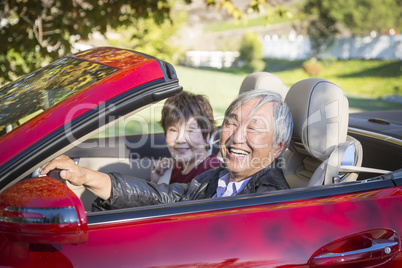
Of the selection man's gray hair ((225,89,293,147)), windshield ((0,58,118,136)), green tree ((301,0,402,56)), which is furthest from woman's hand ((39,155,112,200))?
green tree ((301,0,402,56))

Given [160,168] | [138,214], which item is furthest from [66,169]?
[160,168]

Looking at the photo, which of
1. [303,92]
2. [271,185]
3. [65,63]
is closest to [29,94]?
[65,63]

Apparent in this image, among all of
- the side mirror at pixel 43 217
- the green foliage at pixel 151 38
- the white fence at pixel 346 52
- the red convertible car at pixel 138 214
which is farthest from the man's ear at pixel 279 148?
the white fence at pixel 346 52

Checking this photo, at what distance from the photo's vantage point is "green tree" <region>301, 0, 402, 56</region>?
39.0 meters

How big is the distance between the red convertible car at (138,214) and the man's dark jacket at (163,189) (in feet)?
1.17

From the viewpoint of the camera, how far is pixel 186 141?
3.06 meters

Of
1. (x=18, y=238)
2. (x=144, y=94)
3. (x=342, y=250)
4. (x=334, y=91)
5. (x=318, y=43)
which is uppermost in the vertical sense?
(x=144, y=94)

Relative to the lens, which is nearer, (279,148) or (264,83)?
(279,148)

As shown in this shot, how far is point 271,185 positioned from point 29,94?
3.50 feet

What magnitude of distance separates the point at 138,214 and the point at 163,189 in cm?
76

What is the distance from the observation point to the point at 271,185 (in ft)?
7.00

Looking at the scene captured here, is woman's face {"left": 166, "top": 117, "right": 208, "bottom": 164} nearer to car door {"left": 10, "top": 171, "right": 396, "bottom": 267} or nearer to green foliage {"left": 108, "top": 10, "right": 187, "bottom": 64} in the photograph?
car door {"left": 10, "top": 171, "right": 396, "bottom": 267}

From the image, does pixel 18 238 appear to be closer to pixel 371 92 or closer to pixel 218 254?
pixel 218 254

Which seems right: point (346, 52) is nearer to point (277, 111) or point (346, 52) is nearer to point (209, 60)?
point (209, 60)
